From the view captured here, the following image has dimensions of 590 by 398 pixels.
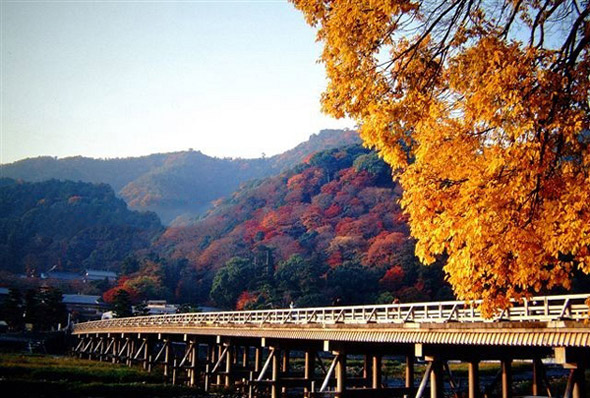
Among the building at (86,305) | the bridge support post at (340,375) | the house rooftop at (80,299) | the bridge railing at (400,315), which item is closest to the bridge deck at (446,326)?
the bridge railing at (400,315)

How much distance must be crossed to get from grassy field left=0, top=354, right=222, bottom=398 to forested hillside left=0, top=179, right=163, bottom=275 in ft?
240

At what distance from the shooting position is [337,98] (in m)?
8.91

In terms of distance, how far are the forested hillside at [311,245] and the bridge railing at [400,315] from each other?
17.9 meters

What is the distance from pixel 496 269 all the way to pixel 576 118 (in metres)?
2.10

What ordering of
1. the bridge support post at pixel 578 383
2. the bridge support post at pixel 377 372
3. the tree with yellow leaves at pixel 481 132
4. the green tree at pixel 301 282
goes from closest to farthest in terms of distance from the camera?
the tree with yellow leaves at pixel 481 132
the bridge support post at pixel 578 383
the bridge support post at pixel 377 372
the green tree at pixel 301 282

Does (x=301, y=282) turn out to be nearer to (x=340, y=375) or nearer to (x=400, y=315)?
(x=340, y=375)

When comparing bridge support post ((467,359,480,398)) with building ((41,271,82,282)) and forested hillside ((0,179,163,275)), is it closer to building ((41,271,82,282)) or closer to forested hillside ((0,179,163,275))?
building ((41,271,82,282))

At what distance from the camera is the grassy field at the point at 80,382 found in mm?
32531

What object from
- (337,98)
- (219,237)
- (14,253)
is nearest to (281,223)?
(219,237)

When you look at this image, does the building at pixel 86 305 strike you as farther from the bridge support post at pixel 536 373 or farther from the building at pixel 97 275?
the bridge support post at pixel 536 373

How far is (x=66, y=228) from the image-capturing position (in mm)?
125500

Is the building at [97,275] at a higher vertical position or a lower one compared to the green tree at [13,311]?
higher

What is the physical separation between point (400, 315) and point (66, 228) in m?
120

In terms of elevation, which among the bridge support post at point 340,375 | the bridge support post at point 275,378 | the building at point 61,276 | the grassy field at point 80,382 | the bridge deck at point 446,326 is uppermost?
the building at point 61,276
